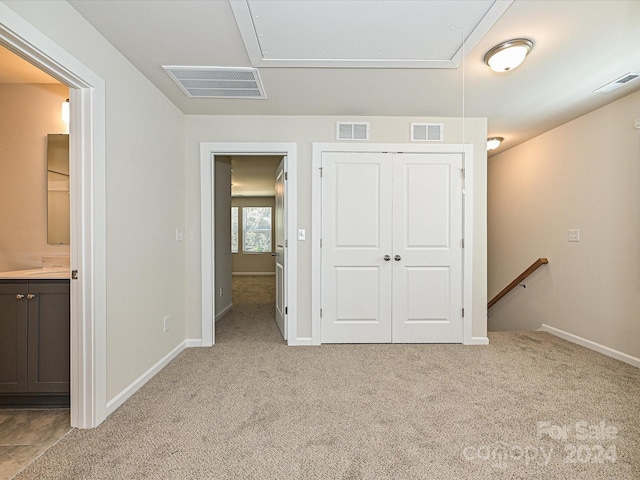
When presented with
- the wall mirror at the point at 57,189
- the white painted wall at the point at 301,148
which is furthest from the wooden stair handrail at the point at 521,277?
the wall mirror at the point at 57,189

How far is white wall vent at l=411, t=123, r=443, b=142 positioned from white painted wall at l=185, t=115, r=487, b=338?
2.2 inches

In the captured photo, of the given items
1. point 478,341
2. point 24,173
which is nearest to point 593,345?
point 478,341

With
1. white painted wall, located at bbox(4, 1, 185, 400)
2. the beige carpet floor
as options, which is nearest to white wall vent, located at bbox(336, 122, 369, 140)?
white painted wall, located at bbox(4, 1, 185, 400)

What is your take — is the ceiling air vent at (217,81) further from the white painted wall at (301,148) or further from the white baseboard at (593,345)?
the white baseboard at (593,345)

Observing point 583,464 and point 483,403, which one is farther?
point 483,403

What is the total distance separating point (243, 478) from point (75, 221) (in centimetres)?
172

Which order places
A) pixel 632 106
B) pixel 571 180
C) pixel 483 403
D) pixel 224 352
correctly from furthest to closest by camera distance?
pixel 571 180 → pixel 224 352 → pixel 632 106 → pixel 483 403

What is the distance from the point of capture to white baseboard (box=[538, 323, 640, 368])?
289cm

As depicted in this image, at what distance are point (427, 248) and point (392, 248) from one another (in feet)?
1.24

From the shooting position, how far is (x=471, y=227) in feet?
11.2

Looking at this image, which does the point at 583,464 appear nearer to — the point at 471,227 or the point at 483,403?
the point at 483,403

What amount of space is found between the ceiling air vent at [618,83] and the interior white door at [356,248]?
1.89 metres

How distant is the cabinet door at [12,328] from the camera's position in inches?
83.3

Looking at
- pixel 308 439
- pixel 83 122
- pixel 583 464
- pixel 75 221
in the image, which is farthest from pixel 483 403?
pixel 83 122
